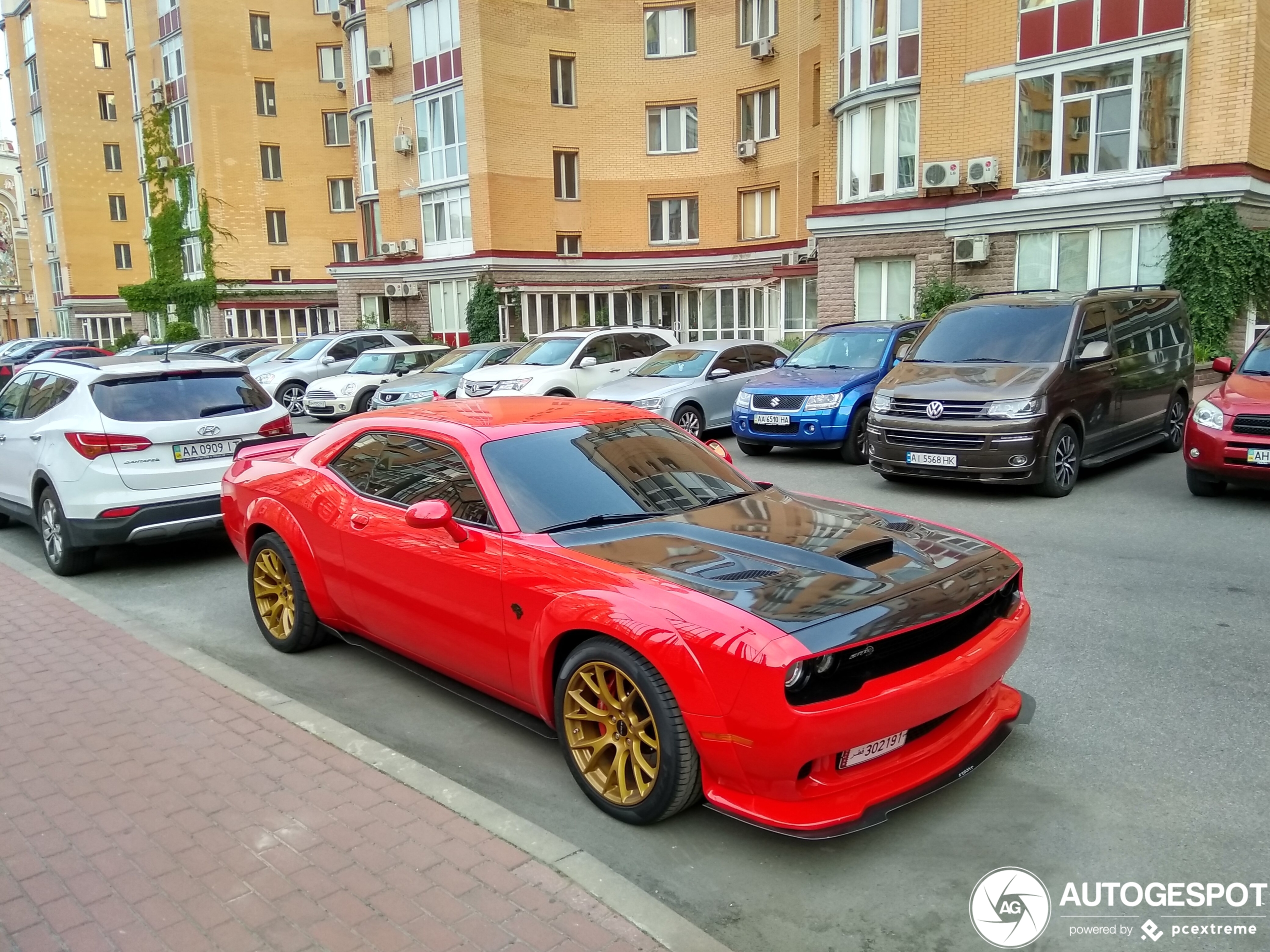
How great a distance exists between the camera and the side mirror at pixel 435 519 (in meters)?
4.27

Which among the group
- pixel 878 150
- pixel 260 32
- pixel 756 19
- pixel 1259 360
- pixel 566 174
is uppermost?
pixel 260 32

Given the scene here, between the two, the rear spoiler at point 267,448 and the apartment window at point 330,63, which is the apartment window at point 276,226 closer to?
the apartment window at point 330,63

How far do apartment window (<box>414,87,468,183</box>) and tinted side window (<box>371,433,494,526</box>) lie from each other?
29401 mm

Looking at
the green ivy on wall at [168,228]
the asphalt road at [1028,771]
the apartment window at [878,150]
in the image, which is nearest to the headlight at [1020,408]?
the asphalt road at [1028,771]

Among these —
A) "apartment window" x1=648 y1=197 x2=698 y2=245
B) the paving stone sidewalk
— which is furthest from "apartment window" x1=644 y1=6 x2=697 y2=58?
the paving stone sidewalk

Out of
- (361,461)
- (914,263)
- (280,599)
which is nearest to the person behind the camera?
(361,461)

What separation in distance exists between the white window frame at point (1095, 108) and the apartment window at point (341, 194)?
33.8m

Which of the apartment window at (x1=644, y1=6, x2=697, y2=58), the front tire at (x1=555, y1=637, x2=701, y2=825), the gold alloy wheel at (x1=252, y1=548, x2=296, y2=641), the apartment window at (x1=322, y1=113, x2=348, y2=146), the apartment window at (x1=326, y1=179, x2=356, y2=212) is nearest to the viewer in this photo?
the front tire at (x1=555, y1=637, x2=701, y2=825)

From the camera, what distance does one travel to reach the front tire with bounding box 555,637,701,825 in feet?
11.4

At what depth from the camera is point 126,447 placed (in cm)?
753

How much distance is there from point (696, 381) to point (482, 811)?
11.0m

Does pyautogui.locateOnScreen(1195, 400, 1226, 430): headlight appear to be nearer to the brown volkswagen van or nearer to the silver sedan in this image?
the brown volkswagen van

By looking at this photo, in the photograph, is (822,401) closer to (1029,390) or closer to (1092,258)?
(1029,390)

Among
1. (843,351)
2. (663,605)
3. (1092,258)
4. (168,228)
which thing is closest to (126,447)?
(663,605)
